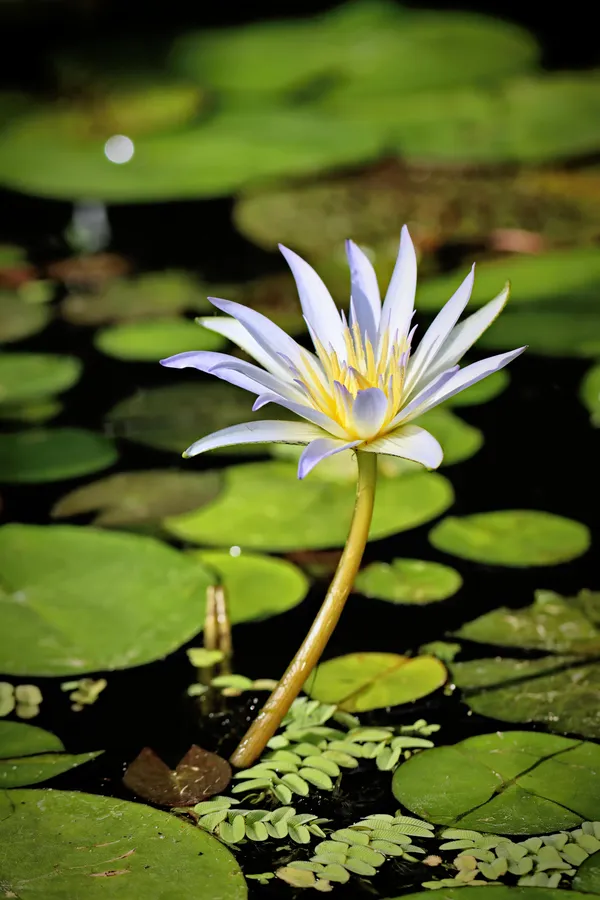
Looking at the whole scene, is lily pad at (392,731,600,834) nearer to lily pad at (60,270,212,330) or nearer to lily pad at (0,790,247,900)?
lily pad at (0,790,247,900)

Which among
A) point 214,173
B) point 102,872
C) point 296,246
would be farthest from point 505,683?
point 214,173

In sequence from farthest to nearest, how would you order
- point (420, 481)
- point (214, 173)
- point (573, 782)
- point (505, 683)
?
point (214, 173) < point (420, 481) < point (505, 683) < point (573, 782)

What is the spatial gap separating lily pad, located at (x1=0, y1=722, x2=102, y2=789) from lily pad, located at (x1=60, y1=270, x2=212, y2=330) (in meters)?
1.92

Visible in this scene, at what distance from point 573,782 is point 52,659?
3.08ft

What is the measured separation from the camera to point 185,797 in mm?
1585

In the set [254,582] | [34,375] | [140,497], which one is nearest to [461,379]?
[254,582]

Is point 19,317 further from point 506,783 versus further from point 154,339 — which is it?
point 506,783

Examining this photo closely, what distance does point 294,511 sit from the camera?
2439 millimetres

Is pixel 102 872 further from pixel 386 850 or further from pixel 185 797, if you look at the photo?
pixel 386 850

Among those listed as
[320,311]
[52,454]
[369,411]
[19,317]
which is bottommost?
[52,454]

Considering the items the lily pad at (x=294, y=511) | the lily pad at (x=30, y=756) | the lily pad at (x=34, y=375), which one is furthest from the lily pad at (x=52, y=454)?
the lily pad at (x=30, y=756)

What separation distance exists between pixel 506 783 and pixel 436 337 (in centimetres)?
68

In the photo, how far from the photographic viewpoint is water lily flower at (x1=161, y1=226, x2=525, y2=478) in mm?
1438

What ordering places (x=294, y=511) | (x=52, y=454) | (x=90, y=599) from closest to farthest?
(x=90, y=599) → (x=294, y=511) → (x=52, y=454)
